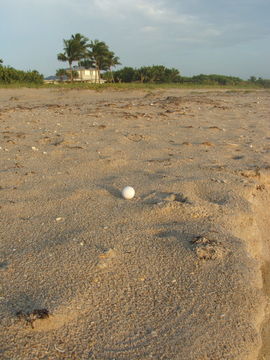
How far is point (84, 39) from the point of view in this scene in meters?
42.2

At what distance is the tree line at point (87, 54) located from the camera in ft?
135

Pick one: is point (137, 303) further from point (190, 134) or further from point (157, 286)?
point (190, 134)

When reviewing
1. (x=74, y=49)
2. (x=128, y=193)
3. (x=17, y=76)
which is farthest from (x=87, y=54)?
(x=128, y=193)

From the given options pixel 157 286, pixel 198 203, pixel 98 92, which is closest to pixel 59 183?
pixel 198 203

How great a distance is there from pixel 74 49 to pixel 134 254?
42.4 meters

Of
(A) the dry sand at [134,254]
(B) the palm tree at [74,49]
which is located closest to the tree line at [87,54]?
(B) the palm tree at [74,49]

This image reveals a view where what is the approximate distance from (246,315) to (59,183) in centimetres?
223

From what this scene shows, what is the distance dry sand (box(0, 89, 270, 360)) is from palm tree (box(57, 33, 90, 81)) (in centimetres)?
3953

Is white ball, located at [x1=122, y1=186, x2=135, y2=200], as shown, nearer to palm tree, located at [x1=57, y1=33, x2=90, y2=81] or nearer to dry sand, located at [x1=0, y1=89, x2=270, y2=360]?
dry sand, located at [x1=0, y1=89, x2=270, y2=360]

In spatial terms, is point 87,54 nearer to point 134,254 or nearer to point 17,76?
point 17,76

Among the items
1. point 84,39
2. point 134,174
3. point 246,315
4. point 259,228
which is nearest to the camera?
point 246,315

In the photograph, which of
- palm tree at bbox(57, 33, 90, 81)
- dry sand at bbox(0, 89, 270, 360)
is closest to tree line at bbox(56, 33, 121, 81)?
palm tree at bbox(57, 33, 90, 81)

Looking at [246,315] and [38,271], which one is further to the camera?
[38,271]

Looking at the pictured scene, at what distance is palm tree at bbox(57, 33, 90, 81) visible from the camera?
41125 millimetres
